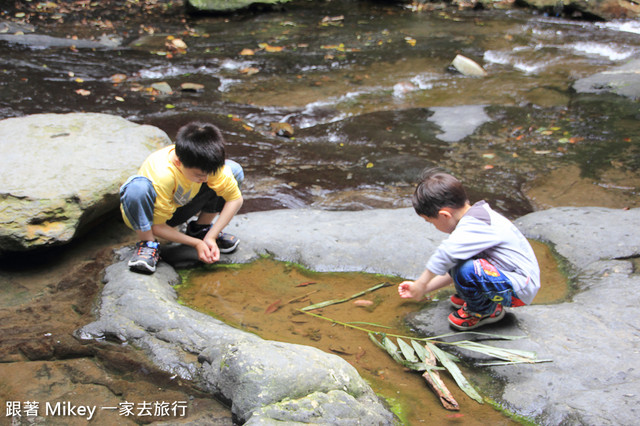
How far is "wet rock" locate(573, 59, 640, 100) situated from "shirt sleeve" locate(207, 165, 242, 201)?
6251 millimetres

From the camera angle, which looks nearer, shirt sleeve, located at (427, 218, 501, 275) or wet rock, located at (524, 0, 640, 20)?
shirt sleeve, located at (427, 218, 501, 275)

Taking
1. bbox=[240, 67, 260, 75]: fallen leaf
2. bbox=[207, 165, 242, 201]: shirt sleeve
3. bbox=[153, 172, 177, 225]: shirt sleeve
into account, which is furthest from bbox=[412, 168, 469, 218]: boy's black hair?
bbox=[240, 67, 260, 75]: fallen leaf

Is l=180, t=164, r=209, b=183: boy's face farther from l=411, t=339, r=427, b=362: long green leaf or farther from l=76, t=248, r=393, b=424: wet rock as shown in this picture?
l=411, t=339, r=427, b=362: long green leaf

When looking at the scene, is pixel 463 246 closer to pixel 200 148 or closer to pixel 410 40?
pixel 200 148

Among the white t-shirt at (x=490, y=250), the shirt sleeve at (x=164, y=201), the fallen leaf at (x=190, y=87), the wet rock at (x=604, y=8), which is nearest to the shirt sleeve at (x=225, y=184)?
the shirt sleeve at (x=164, y=201)

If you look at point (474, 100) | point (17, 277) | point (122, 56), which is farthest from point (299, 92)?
point (17, 277)

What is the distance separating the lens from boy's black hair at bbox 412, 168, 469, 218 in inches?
105

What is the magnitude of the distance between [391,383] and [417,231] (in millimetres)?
1534

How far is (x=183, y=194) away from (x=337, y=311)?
1.26 meters

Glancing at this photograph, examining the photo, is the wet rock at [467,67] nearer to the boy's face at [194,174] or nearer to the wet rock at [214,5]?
the wet rock at [214,5]

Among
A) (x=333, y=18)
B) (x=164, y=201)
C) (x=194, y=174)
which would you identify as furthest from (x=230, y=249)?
(x=333, y=18)

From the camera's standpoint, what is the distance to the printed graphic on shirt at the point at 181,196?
10.6ft

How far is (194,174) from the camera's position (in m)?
3.07

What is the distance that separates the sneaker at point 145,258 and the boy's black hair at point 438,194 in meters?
1.71
